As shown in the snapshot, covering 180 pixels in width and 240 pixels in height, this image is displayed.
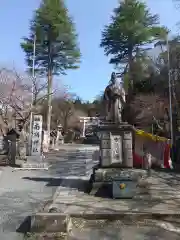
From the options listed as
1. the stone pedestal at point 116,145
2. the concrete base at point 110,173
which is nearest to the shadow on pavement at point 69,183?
the concrete base at point 110,173

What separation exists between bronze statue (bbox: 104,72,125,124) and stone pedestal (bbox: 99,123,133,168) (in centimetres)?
37

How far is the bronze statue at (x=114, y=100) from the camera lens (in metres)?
9.20

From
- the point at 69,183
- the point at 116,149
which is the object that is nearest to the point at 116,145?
the point at 116,149

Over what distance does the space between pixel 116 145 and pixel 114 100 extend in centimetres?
168

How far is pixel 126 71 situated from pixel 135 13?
797 centimetres

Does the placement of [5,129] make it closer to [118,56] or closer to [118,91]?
[118,91]

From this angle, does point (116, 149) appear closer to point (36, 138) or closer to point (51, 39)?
point (36, 138)

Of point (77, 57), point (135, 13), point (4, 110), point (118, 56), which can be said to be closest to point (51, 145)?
point (4, 110)

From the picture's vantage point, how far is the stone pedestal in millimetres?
8883

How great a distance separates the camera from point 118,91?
9352mm

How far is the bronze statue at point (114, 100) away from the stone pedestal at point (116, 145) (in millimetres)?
365

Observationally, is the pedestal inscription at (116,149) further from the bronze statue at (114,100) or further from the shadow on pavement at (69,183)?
the shadow on pavement at (69,183)

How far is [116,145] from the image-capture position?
29.5ft

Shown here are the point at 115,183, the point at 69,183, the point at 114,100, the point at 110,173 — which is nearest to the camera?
the point at 115,183
